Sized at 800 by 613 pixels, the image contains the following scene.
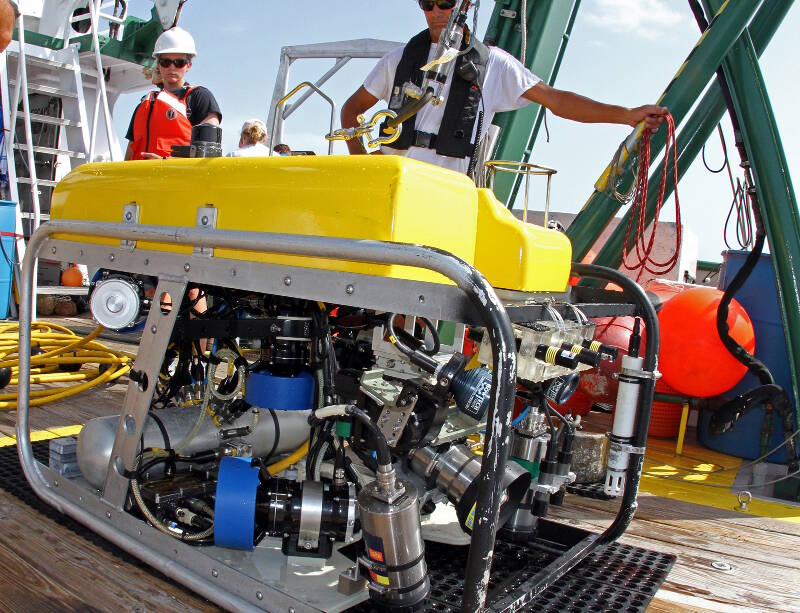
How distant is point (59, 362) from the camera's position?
401cm

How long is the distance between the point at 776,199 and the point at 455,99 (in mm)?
1896

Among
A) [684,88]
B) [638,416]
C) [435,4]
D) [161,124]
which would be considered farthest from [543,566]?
[161,124]

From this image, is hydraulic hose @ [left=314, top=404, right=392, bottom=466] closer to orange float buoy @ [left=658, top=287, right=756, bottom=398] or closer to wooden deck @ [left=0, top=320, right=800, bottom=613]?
wooden deck @ [left=0, top=320, right=800, bottom=613]

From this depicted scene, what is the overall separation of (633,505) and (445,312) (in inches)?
51.4

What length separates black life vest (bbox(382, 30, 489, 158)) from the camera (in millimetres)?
2496

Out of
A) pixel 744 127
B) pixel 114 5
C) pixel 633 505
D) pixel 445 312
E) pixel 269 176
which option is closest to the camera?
pixel 445 312

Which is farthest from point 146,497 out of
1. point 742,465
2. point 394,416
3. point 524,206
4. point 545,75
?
point 545,75

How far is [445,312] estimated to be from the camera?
130cm

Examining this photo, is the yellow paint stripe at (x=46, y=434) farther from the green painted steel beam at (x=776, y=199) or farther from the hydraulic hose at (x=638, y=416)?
the green painted steel beam at (x=776, y=199)

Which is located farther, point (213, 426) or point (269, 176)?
point (213, 426)

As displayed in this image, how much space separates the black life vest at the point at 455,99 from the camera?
2496 millimetres

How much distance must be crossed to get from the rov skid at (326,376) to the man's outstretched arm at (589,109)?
525 mm

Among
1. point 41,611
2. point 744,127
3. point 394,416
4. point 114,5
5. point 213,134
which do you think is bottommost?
point 41,611

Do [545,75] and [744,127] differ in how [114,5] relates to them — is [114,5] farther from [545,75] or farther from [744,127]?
[744,127]
